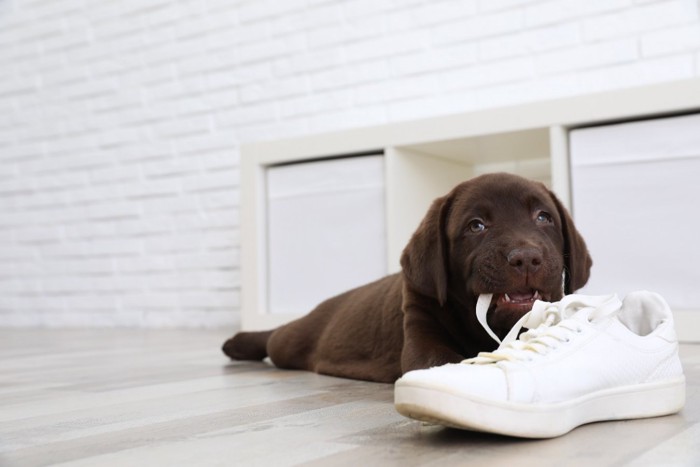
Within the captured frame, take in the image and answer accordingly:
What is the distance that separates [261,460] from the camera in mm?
914

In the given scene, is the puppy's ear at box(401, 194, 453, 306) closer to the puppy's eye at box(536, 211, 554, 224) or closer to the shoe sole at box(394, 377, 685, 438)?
the puppy's eye at box(536, 211, 554, 224)

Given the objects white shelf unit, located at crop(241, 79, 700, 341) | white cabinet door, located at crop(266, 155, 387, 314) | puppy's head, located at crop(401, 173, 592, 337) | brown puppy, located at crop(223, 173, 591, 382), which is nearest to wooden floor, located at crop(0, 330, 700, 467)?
brown puppy, located at crop(223, 173, 591, 382)

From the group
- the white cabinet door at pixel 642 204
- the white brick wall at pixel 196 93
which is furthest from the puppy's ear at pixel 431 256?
the white brick wall at pixel 196 93

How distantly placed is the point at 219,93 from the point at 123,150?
72 centimetres

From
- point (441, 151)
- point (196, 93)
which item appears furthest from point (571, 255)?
point (196, 93)

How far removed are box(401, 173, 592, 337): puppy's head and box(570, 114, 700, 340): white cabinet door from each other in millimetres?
960

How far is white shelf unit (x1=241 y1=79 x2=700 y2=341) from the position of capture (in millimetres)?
2406

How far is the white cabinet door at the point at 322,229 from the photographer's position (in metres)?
2.91

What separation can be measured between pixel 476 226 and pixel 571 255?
0.68 feet

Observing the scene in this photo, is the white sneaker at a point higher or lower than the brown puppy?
lower

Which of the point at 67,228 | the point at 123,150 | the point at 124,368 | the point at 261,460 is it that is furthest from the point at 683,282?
the point at 67,228

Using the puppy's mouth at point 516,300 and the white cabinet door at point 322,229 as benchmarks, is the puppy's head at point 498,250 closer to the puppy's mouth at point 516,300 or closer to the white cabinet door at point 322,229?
the puppy's mouth at point 516,300

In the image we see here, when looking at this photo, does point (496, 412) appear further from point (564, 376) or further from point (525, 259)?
point (525, 259)

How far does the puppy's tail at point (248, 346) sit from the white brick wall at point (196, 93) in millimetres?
1594
